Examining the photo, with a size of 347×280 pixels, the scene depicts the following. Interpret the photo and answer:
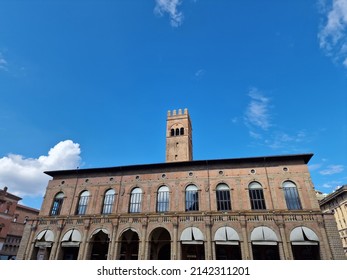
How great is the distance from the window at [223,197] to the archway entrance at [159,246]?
6697 mm

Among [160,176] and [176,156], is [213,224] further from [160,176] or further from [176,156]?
[176,156]

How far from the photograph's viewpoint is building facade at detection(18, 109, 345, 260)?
65.2 ft

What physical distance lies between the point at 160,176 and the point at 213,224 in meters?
7.76

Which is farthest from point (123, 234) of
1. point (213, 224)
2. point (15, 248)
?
point (15, 248)

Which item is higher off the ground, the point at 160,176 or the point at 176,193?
the point at 160,176

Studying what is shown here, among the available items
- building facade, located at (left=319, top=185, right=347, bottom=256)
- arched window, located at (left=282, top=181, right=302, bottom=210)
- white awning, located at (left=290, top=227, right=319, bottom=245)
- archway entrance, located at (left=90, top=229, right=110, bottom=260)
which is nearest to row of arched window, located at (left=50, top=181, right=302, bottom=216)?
arched window, located at (left=282, top=181, right=302, bottom=210)

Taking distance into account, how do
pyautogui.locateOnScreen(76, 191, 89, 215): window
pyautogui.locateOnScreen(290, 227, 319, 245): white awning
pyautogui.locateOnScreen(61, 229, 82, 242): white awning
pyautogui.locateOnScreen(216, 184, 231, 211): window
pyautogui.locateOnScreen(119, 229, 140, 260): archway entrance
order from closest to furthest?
pyautogui.locateOnScreen(290, 227, 319, 245): white awning < pyautogui.locateOnScreen(216, 184, 231, 211): window < pyautogui.locateOnScreen(61, 229, 82, 242): white awning < pyautogui.locateOnScreen(119, 229, 140, 260): archway entrance < pyautogui.locateOnScreen(76, 191, 89, 215): window

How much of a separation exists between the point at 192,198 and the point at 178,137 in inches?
1066

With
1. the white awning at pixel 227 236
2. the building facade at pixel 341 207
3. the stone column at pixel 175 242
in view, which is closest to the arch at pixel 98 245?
the stone column at pixel 175 242

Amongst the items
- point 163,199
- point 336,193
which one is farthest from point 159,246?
point 336,193

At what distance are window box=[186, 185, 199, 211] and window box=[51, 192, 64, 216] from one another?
1563cm

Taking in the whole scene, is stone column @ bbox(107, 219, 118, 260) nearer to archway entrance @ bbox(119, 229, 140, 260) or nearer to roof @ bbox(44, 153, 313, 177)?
archway entrance @ bbox(119, 229, 140, 260)
